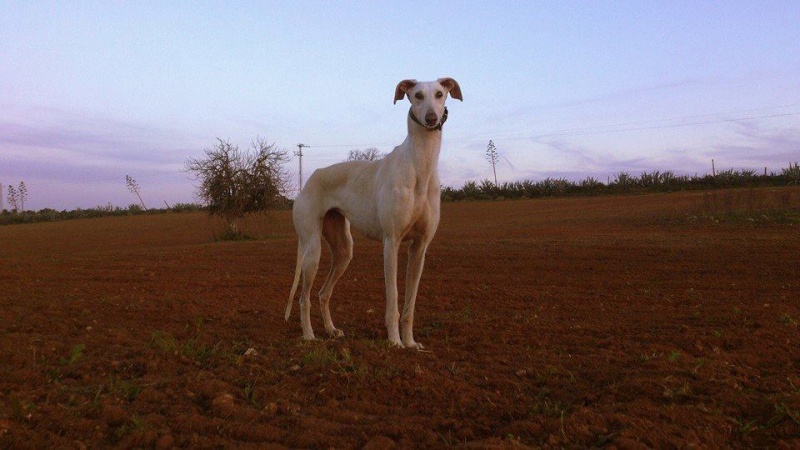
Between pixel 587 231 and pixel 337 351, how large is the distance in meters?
16.2

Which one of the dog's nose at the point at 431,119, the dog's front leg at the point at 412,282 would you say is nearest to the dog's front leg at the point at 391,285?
the dog's front leg at the point at 412,282

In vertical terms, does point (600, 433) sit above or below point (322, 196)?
below

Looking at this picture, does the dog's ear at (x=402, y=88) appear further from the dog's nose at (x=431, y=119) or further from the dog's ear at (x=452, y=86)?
the dog's nose at (x=431, y=119)

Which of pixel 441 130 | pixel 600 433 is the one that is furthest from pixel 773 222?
pixel 600 433

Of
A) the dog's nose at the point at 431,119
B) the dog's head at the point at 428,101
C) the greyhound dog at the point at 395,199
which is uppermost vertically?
the dog's head at the point at 428,101

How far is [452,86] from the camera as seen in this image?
598 cm

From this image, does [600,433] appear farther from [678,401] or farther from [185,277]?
[185,277]

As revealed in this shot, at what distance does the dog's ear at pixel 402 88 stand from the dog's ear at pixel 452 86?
0.28 metres

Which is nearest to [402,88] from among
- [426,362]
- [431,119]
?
[431,119]

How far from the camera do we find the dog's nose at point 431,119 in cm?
538

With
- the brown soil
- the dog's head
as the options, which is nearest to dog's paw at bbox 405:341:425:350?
the brown soil

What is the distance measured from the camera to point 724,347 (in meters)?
5.34

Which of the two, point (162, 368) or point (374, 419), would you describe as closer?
point (374, 419)

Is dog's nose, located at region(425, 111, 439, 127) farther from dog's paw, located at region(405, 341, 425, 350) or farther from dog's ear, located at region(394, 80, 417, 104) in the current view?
dog's paw, located at region(405, 341, 425, 350)
